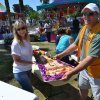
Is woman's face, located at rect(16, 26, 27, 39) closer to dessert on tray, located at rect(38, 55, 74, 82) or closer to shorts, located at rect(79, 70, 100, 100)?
dessert on tray, located at rect(38, 55, 74, 82)

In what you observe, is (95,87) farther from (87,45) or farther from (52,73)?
(52,73)

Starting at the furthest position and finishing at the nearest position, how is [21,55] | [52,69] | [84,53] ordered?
[52,69] < [21,55] < [84,53]

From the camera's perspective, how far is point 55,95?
6758mm

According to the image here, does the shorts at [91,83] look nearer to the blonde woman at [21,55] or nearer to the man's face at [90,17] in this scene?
the man's face at [90,17]

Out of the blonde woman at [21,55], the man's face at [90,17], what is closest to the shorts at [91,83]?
the man's face at [90,17]

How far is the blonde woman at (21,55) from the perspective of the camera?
15.7 feet

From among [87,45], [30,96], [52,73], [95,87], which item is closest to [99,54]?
[87,45]

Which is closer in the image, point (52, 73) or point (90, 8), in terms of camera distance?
point (90, 8)

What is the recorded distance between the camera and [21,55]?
4836mm

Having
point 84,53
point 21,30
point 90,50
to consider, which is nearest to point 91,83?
point 84,53

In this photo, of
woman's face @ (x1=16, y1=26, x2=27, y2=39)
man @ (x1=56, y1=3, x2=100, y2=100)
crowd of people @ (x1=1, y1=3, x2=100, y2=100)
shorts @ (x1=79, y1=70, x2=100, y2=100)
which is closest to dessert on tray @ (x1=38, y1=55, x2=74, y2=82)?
crowd of people @ (x1=1, y1=3, x2=100, y2=100)

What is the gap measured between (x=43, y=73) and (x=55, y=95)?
1.14 m

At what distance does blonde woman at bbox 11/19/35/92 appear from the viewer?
4.78m

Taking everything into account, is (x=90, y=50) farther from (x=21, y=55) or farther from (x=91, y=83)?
(x=21, y=55)
